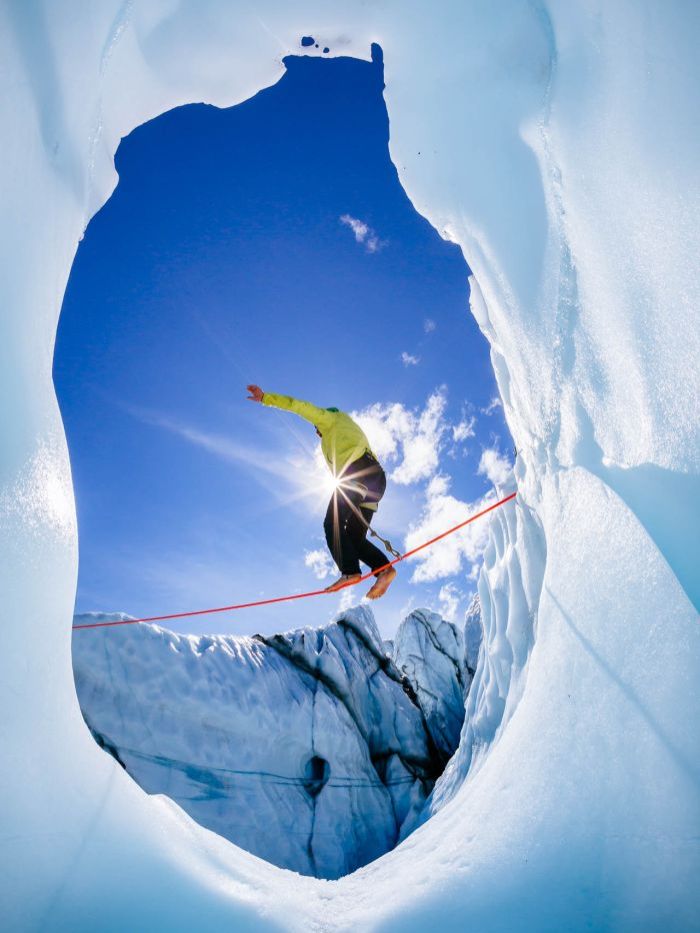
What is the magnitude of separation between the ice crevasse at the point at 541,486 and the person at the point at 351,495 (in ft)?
4.68

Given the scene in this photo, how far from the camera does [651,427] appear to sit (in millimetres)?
1713

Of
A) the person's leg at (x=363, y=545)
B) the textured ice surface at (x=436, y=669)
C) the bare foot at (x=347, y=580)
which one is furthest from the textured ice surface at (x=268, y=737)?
the person's leg at (x=363, y=545)

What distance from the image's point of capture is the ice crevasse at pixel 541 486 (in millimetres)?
1481

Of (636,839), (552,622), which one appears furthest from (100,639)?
(636,839)

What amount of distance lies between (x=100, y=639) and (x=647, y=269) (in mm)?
7327

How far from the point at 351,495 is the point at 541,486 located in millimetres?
1518

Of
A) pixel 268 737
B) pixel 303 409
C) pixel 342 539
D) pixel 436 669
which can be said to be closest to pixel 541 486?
pixel 342 539

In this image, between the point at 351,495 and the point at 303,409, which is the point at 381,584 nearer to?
the point at 351,495

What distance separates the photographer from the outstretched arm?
3.60m

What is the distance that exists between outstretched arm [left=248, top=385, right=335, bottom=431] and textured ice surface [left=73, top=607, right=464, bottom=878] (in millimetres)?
4832

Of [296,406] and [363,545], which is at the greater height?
[296,406]

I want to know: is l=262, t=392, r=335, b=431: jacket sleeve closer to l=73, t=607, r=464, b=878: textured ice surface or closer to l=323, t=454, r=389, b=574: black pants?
l=323, t=454, r=389, b=574: black pants

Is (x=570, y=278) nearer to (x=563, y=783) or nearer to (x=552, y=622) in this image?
(x=552, y=622)

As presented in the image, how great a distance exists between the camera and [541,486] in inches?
122
